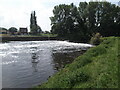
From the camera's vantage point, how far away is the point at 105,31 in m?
83.8

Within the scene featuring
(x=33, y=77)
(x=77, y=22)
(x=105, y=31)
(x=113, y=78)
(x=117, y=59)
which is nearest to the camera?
(x=113, y=78)

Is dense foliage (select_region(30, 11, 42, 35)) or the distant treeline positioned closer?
the distant treeline

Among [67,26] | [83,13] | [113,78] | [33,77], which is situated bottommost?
[33,77]

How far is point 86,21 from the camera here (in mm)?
88875

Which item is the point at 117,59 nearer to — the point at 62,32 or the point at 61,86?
the point at 61,86

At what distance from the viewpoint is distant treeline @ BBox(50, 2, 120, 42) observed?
84.6 m

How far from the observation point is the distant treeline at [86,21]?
8456cm

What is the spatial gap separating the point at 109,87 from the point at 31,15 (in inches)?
4861

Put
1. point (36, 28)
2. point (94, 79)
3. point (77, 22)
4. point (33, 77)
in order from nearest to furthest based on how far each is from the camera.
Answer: point (94, 79)
point (33, 77)
point (77, 22)
point (36, 28)

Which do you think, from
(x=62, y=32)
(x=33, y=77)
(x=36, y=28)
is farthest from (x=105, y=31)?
(x=33, y=77)

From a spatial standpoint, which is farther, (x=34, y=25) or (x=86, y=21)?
(x=34, y=25)

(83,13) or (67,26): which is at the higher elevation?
(83,13)

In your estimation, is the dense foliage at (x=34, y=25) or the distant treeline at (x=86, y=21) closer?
the distant treeline at (x=86, y=21)

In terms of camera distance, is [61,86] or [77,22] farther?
[77,22]
